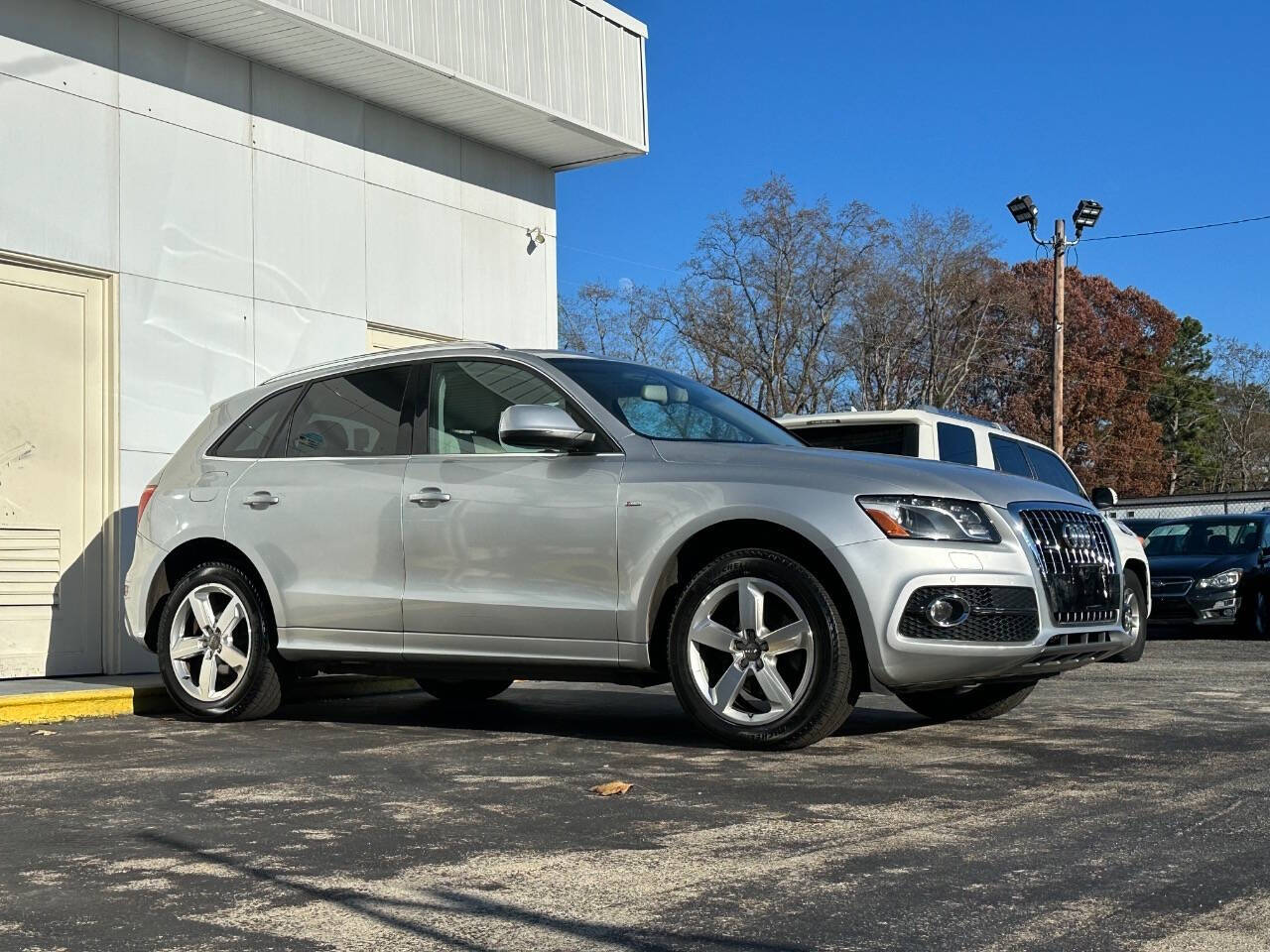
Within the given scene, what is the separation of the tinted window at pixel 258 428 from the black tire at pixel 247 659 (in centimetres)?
62

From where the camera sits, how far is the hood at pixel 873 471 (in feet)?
20.7

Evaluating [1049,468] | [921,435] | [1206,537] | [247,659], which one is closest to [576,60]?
[921,435]

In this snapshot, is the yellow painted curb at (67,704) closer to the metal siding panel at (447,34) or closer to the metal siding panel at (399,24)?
the metal siding panel at (399,24)

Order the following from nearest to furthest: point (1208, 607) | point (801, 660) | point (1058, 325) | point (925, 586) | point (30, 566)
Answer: point (925, 586)
point (801, 660)
point (30, 566)
point (1208, 607)
point (1058, 325)

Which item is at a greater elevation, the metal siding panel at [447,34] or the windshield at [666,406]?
the metal siding panel at [447,34]

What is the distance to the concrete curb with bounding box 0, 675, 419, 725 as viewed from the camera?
832 centimetres

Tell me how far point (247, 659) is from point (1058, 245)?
25.9 meters

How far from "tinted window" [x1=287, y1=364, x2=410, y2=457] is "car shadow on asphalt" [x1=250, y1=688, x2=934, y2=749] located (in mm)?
1469

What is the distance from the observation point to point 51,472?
10219 millimetres

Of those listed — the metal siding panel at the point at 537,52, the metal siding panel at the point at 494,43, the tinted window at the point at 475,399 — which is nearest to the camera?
the tinted window at the point at 475,399

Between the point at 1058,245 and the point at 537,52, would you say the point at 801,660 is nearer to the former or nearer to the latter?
the point at 537,52

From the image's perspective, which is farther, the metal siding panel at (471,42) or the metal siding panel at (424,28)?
the metal siding panel at (471,42)

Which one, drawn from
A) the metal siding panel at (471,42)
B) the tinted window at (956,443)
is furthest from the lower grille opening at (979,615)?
the metal siding panel at (471,42)

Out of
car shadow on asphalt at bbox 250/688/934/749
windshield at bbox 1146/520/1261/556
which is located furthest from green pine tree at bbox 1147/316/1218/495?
car shadow on asphalt at bbox 250/688/934/749
